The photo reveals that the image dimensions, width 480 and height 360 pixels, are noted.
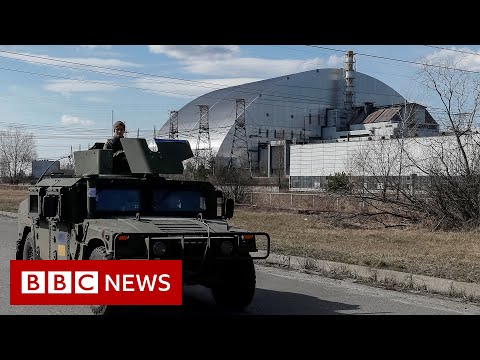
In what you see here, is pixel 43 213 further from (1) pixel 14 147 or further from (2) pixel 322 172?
(1) pixel 14 147

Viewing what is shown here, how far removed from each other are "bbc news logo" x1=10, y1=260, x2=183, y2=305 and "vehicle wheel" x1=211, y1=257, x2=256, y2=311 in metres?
0.97

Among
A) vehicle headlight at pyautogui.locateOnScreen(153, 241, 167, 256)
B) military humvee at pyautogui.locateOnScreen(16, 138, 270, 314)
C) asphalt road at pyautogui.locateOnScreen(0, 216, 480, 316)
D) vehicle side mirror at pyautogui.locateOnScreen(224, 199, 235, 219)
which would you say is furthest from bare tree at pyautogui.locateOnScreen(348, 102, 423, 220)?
vehicle headlight at pyautogui.locateOnScreen(153, 241, 167, 256)

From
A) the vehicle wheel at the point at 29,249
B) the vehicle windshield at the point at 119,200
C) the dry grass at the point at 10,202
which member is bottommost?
the dry grass at the point at 10,202

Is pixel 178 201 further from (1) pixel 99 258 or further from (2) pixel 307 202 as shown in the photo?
(2) pixel 307 202

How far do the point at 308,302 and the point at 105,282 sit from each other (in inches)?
134

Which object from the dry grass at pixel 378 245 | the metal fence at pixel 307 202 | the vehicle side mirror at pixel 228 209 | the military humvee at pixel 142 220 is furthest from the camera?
the metal fence at pixel 307 202

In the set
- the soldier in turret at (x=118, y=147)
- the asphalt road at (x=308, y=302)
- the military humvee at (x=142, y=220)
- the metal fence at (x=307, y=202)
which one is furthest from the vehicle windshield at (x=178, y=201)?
the metal fence at (x=307, y=202)

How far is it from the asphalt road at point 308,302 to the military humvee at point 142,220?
21.9 inches

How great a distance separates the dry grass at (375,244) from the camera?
1263cm

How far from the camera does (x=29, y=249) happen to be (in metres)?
10.3

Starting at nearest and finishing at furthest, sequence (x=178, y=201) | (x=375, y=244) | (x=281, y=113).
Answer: (x=178, y=201) → (x=375, y=244) → (x=281, y=113)

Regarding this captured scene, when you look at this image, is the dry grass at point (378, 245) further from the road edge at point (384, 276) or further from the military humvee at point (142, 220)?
the military humvee at point (142, 220)

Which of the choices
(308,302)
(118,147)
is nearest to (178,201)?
(118,147)
